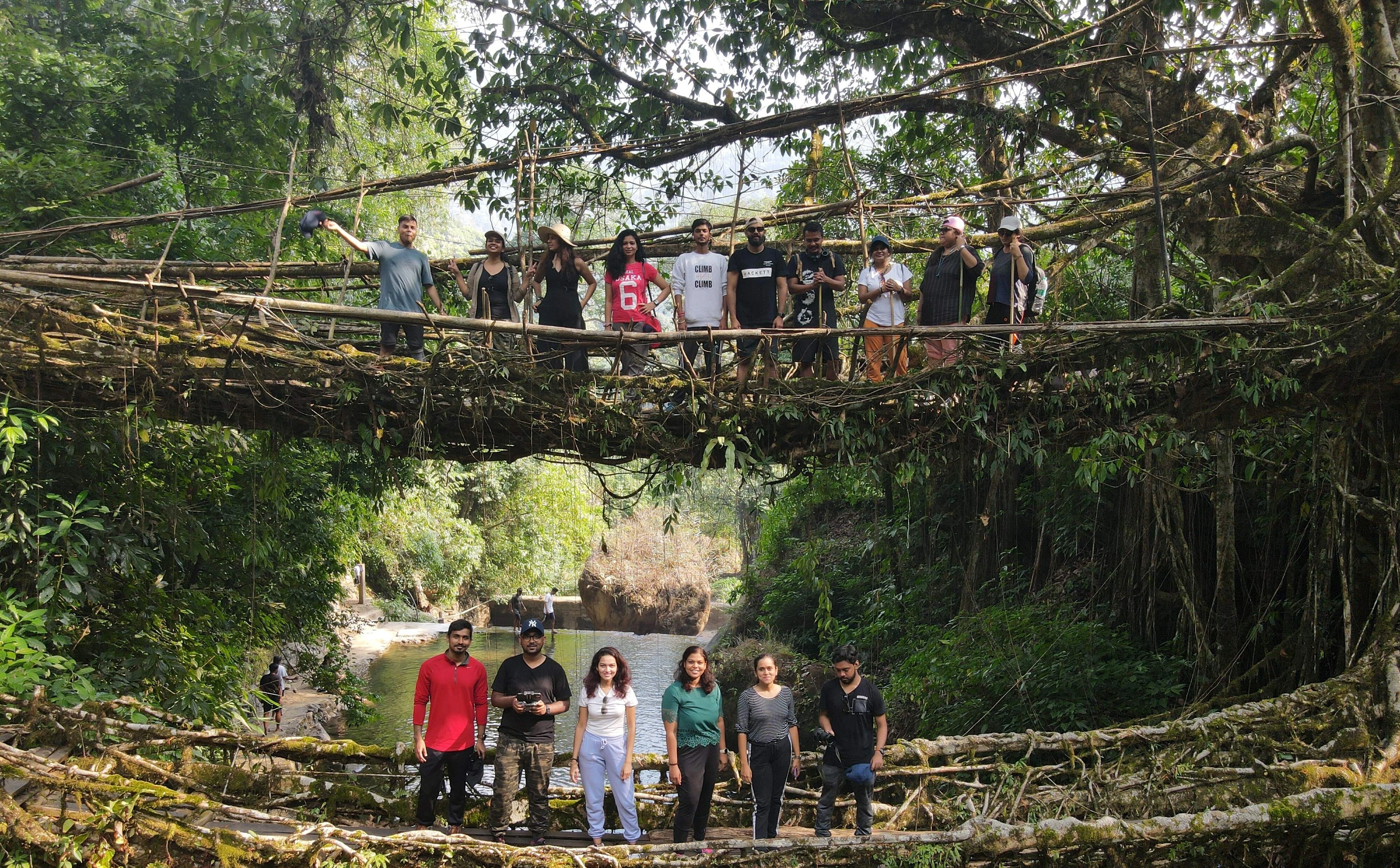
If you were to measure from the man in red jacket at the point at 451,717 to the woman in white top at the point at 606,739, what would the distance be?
2.07ft

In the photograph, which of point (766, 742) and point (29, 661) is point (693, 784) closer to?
point (766, 742)

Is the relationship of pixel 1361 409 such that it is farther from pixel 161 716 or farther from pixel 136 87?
pixel 136 87

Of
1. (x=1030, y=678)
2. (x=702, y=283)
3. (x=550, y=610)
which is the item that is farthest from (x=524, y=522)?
(x=702, y=283)

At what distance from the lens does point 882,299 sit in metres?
7.35

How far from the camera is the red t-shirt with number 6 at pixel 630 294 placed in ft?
23.0

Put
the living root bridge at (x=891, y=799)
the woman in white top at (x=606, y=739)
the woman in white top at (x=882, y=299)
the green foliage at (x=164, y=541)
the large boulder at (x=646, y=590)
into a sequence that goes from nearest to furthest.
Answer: the living root bridge at (x=891, y=799), the woman in white top at (x=606, y=739), the green foliage at (x=164, y=541), the woman in white top at (x=882, y=299), the large boulder at (x=646, y=590)

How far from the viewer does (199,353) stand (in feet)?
19.7

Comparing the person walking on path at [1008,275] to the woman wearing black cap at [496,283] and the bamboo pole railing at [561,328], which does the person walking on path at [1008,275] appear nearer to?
the bamboo pole railing at [561,328]

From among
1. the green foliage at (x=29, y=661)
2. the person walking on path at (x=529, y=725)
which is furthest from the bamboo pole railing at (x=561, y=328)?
the green foliage at (x=29, y=661)

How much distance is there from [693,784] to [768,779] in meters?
0.41

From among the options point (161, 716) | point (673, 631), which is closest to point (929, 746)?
point (161, 716)

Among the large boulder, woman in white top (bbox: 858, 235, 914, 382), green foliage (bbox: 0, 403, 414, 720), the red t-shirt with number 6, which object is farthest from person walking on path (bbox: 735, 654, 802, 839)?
the large boulder

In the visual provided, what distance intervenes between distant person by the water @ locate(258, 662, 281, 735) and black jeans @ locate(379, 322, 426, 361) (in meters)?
4.39

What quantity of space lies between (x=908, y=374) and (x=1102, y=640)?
14.9ft
